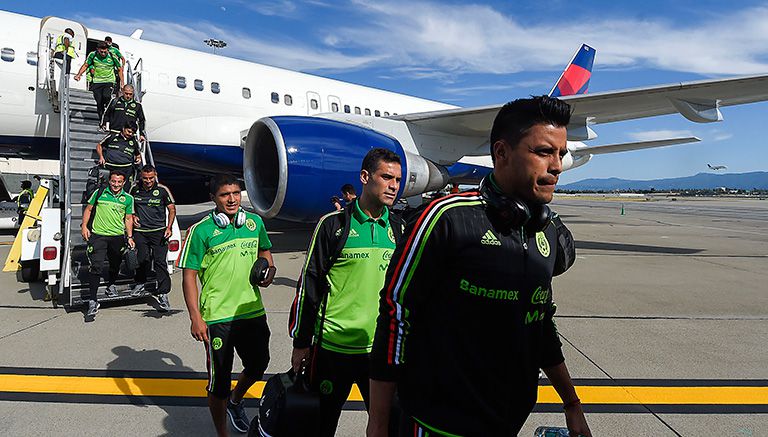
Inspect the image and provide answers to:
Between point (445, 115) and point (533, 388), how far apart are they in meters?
8.41

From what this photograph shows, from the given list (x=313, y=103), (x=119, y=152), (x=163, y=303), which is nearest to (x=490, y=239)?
(x=163, y=303)

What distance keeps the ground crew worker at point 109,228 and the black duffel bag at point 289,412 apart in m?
3.63

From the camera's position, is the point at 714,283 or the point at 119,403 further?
the point at 714,283

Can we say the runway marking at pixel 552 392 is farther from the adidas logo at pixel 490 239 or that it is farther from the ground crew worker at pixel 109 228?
the adidas logo at pixel 490 239

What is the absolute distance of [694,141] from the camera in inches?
583

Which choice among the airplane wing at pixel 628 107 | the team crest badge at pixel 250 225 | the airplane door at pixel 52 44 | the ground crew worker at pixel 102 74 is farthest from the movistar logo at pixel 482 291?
the airplane door at pixel 52 44

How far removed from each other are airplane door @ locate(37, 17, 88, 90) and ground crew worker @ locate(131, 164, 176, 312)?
428 cm

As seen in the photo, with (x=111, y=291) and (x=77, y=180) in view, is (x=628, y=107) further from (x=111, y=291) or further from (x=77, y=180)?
(x=77, y=180)

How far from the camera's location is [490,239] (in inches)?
49.7

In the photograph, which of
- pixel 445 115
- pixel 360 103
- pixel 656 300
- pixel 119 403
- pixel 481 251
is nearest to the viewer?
pixel 481 251

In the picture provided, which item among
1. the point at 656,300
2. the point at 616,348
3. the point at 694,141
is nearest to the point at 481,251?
the point at 616,348

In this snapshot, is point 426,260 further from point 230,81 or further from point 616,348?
point 230,81

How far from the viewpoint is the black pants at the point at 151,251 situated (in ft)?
16.8

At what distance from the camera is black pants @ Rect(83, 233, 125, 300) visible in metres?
4.73
